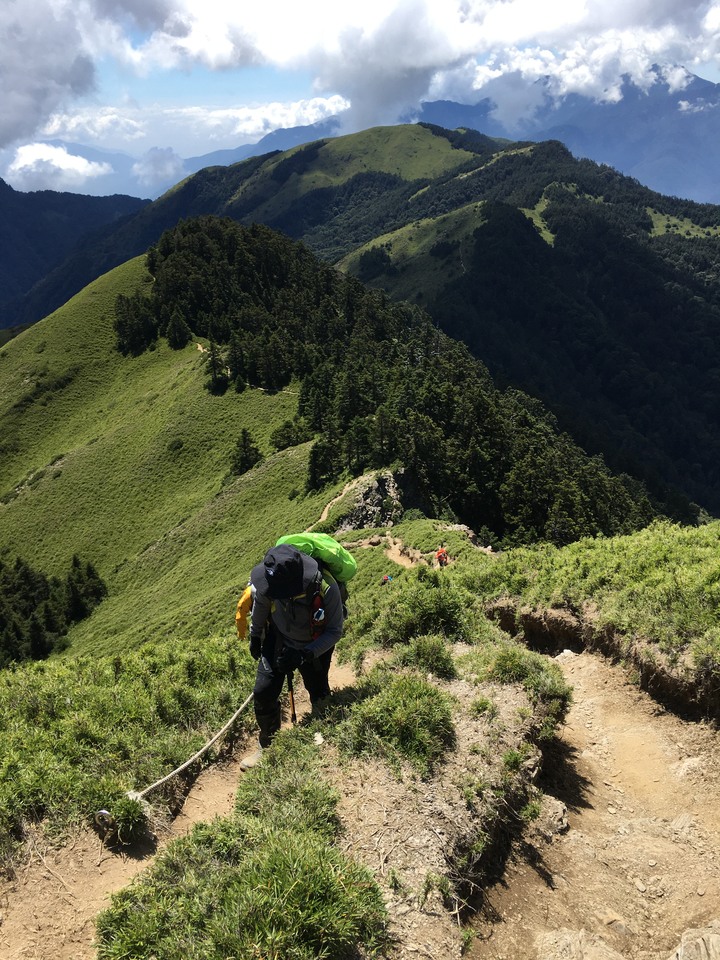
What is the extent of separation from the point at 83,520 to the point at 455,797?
7732 cm

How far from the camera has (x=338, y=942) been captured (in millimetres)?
4605

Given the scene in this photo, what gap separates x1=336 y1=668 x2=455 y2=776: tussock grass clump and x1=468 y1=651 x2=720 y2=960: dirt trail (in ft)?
4.87

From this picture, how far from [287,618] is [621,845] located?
17.2 feet

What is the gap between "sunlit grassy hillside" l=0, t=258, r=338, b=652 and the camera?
4897 centimetres

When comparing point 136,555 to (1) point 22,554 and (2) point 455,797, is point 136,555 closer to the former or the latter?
(1) point 22,554

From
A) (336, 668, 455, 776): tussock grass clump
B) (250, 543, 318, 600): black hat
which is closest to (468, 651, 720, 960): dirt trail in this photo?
(336, 668, 455, 776): tussock grass clump

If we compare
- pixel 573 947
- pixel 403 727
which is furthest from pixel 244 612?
pixel 573 947

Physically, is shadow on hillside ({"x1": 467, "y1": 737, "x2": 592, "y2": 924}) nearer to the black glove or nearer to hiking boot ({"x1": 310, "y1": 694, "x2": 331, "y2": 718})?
hiking boot ({"x1": 310, "y1": 694, "x2": 331, "y2": 718})

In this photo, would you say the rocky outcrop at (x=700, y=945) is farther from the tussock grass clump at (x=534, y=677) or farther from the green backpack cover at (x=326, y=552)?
the green backpack cover at (x=326, y=552)

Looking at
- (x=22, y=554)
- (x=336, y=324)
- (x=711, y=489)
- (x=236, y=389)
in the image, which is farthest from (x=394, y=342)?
(x=711, y=489)

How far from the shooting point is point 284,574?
7082 millimetres

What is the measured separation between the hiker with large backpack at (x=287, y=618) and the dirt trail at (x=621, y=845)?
12.0ft

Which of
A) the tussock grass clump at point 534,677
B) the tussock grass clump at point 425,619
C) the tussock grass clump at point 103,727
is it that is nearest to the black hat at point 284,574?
the tussock grass clump at point 103,727

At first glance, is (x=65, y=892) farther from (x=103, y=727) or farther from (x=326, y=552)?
(x=326, y=552)
